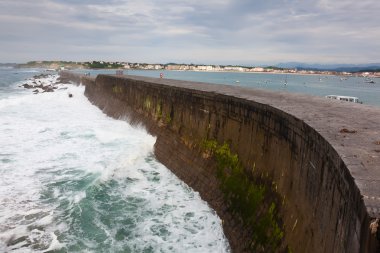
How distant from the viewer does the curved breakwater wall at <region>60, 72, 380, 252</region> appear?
3.34 meters

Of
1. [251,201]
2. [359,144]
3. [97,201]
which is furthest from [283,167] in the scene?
[97,201]

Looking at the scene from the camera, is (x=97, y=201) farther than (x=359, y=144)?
Yes

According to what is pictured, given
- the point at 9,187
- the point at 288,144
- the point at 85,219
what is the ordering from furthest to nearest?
the point at 9,187
the point at 85,219
the point at 288,144

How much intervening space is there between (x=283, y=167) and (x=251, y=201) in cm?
122

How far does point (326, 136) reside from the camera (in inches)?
186

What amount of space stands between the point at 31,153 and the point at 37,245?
796 cm

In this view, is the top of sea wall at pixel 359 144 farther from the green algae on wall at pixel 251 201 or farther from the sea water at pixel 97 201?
the sea water at pixel 97 201

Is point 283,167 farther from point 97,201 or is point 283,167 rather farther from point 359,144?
point 97,201

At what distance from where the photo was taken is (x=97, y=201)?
30.2 feet

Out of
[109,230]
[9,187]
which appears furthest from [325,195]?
[9,187]

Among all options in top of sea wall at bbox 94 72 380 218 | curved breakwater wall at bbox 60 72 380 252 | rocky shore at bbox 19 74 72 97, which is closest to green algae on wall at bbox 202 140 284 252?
curved breakwater wall at bbox 60 72 380 252

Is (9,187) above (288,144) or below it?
below

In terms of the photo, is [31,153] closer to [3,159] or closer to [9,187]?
[3,159]

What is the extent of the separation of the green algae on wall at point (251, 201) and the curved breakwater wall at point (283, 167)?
0.07 feet
